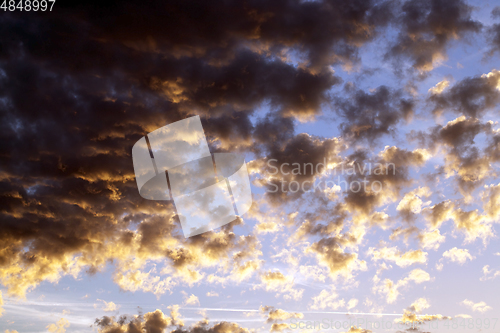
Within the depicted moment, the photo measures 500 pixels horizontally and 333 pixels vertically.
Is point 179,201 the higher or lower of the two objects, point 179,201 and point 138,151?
the lower

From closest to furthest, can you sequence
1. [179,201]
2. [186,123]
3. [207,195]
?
[186,123], [179,201], [207,195]

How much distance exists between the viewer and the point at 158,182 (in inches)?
2026

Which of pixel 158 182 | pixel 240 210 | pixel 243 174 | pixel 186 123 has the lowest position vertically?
pixel 240 210

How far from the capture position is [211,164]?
213 feet

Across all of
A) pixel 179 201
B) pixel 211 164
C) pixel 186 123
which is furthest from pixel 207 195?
pixel 186 123

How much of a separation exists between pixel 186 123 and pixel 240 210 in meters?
20.0

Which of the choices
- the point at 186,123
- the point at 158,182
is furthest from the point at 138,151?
the point at 186,123

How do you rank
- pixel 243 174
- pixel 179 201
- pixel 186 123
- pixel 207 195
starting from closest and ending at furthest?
pixel 186 123 < pixel 179 201 < pixel 243 174 < pixel 207 195

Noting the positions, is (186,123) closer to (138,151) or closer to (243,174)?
(138,151)

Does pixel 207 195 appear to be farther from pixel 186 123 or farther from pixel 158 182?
pixel 186 123

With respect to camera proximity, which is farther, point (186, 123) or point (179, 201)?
point (179, 201)

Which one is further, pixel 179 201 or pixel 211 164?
pixel 211 164

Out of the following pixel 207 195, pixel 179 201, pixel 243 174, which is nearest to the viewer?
pixel 179 201

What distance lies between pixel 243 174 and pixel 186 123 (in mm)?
17977
